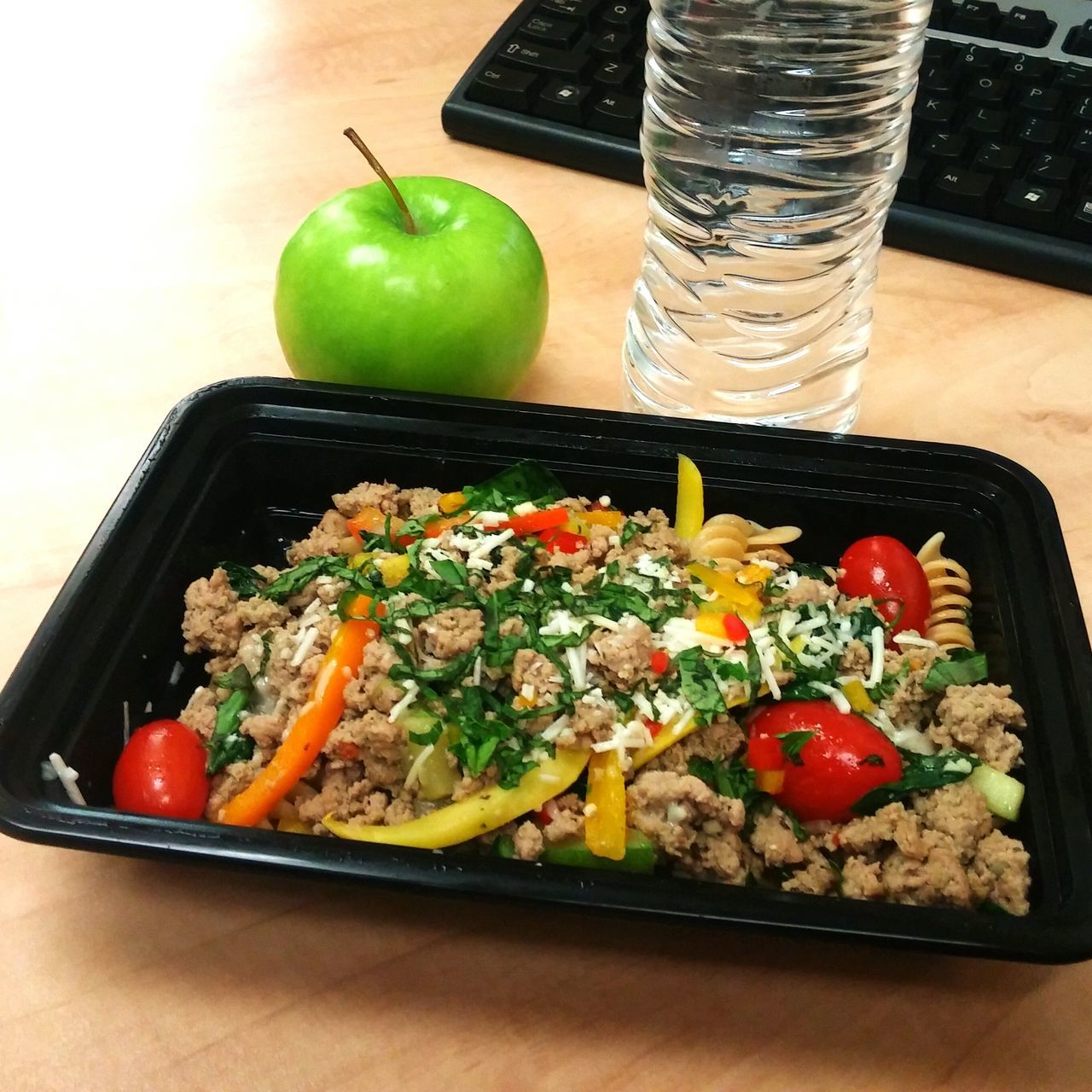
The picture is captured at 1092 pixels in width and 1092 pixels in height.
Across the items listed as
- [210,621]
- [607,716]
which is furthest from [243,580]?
[607,716]

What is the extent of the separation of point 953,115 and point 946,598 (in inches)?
29.9

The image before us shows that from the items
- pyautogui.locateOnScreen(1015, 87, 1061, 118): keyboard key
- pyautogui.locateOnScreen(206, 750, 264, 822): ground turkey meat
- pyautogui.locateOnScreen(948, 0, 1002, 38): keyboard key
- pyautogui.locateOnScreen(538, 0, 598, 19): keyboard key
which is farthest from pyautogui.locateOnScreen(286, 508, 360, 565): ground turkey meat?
pyautogui.locateOnScreen(948, 0, 1002, 38): keyboard key

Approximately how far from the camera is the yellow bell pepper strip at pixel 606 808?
2.51 ft

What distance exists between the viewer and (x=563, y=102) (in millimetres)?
1453

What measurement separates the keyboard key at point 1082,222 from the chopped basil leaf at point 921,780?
805mm

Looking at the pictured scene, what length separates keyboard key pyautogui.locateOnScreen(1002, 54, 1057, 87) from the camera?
1.39 metres

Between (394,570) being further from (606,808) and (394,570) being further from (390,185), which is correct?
(390,185)

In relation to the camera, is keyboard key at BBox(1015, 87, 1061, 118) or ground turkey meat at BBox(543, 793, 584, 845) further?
keyboard key at BBox(1015, 87, 1061, 118)

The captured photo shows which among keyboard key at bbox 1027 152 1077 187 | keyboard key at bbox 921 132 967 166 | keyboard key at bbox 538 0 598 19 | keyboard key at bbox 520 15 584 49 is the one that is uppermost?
keyboard key at bbox 538 0 598 19

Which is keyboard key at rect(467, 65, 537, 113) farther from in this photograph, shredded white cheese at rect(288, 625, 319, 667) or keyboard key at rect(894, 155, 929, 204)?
shredded white cheese at rect(288, 625, 319, 667)

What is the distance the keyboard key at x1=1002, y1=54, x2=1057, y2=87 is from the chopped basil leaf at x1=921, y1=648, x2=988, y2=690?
0.93 meters

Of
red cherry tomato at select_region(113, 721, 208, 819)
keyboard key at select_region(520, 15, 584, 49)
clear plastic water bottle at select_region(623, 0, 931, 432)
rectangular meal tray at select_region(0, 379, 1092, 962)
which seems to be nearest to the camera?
rectangular meal tray at select_region(0, 379, 1092, 962)

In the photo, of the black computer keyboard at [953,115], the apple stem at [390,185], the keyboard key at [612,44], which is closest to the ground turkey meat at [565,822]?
the apple stem at [390,185]

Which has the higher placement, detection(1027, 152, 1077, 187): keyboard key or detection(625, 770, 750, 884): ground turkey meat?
detection(1027, 152, 1077, 187): keyboard key
